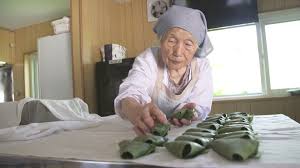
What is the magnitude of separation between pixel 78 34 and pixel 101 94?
68cm

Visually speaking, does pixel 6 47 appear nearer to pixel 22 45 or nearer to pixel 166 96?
pixel 22 45

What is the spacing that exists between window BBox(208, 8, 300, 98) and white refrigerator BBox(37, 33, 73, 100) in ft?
5.63

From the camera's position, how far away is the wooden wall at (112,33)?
286 cm

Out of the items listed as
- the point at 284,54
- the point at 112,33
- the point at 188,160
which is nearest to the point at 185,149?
the point at 188,160

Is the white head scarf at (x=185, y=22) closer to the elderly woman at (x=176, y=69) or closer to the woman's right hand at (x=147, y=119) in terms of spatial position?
the elderly woman at (x=176, y=69)

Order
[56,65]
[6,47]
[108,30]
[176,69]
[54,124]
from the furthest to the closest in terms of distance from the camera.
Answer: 1. [108,30]
2. [56,65]
3. [6,47]
4. [176,69]
5. [54,124]

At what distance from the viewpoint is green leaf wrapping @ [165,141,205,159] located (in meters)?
0.40

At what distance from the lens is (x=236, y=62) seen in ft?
10.4

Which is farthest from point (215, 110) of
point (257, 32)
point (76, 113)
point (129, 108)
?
point (129, 108)

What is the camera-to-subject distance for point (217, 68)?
10.7 ft

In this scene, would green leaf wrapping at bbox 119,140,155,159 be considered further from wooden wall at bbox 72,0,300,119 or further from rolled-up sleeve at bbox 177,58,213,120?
wooden wall at bbox 72,0,300,119

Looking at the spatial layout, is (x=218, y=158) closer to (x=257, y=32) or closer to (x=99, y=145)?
(x=99, y=145)

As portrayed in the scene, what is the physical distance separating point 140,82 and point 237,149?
61 centimetres

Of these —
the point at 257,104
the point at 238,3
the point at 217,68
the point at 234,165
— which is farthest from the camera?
the point at 217,68
